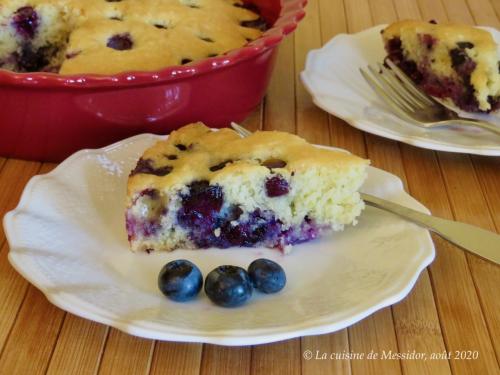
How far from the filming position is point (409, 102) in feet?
4.88

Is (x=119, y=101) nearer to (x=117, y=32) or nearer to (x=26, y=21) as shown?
(x=117, y=32)

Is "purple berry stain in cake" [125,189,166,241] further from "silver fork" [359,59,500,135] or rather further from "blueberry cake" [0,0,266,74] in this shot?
"silver fork" [359,59,500,135]

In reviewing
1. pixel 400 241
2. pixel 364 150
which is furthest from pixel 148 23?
pixel 400 241

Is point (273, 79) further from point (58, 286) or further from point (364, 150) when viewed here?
point (58, 286)

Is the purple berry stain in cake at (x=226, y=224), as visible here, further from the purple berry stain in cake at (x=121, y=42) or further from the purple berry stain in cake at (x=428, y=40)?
the purple berry stain in cake at (x=428, y=40)

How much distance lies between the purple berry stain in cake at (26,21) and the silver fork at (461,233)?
1018mm

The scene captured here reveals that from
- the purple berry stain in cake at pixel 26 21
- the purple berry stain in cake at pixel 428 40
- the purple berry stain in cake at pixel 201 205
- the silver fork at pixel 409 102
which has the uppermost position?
the purple berry stain in cake at pixel 428 40

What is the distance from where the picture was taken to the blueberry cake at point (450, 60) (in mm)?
1496

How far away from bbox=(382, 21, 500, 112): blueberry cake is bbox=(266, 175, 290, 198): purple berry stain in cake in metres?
0.65

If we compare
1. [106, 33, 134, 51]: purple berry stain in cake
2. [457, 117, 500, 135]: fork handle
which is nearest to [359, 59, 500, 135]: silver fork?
[457, 117, 500, 135]: fork handle

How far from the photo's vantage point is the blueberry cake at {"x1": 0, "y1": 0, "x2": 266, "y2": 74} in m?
1.37

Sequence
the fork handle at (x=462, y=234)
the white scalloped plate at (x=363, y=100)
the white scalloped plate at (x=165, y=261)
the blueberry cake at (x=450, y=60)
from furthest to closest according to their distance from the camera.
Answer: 1. the blueberry cake at (x=450, y=60)
2. the white scalloped plate at (x=363, y=100)
3. the fork handle at (x=462, y=234)
4. the white scalloped plate at (x=165, y=261)

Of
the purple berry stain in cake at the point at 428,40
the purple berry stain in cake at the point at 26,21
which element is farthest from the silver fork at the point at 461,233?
the purple berry stain in cake at the point at 26,21

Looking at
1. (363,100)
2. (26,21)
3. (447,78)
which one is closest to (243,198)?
(363,100)
